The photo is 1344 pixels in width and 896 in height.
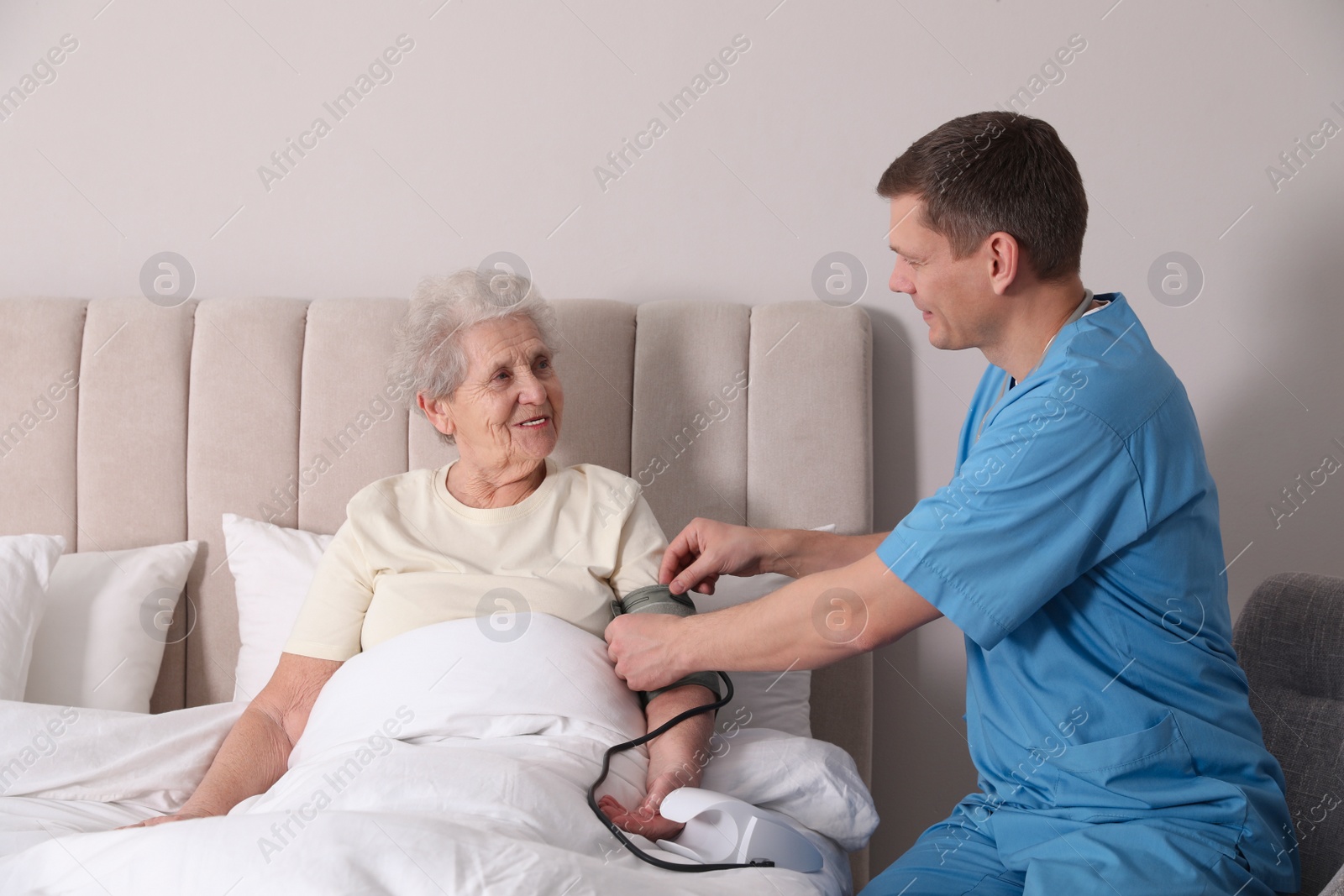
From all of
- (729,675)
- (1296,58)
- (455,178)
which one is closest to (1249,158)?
(1296,58)

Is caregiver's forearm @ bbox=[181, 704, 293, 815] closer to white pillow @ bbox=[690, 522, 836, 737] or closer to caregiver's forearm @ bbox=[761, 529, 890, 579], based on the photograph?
white pillow @ bbox=[690, 522, 836, 737]

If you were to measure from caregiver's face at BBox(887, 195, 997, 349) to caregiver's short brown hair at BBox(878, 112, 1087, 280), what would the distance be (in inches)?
0.5

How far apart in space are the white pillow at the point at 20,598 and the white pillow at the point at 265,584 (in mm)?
291

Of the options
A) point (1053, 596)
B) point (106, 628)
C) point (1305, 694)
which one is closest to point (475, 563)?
point (106, 628)

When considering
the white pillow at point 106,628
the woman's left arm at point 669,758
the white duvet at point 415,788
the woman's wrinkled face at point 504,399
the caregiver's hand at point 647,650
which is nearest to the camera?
the white duvet at point 415,788

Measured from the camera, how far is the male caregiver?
1.06m

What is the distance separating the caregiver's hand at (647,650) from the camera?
128 centimetres

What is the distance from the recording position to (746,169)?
189 centimetres

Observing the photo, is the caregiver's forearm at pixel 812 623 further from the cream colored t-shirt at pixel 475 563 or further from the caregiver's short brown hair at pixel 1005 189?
the caregiver's short brown hair at pixel 1005 189

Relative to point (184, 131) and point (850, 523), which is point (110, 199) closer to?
point (184, 131)

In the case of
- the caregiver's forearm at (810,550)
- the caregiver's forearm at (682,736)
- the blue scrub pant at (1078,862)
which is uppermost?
the caregiver's forearm at (810,550)

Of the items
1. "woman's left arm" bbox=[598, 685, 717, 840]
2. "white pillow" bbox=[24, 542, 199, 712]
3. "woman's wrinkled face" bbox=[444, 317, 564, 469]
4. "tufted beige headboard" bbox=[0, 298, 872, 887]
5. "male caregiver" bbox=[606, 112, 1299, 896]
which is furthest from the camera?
"tufted beige headboard" bbox=[0, 298, 872, 887]

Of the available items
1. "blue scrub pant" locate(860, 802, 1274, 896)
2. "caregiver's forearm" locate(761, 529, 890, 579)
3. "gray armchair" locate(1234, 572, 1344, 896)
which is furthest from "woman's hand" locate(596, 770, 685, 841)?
"gray armchair" locate(1234, 572, 1344, 896)

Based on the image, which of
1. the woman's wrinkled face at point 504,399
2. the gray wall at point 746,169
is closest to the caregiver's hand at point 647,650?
the woman's wrinkled face at point 504,399
